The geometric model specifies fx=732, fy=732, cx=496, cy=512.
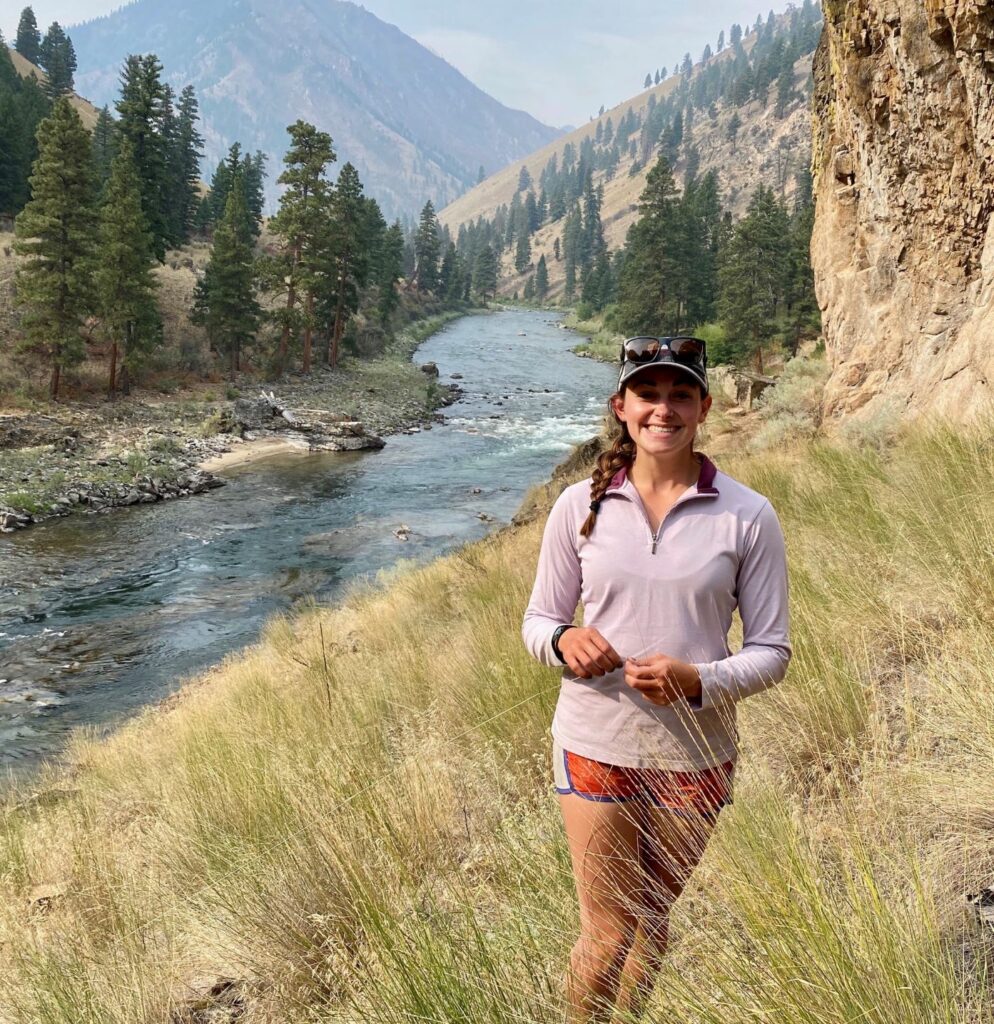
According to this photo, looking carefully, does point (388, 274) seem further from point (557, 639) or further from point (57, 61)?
point (557, 639)

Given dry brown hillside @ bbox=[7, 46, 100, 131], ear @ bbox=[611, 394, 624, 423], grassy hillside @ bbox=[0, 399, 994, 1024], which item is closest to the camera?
grassy hillside @ bbox=[0, 399, 994, 1024]

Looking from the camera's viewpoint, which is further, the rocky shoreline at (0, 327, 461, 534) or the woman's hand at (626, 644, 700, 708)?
the rocky shoreline at (0, 327, 461, 534)

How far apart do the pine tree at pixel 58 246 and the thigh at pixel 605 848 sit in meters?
29.2

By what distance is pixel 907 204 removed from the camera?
10.7m

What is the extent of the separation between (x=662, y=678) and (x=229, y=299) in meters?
36.5

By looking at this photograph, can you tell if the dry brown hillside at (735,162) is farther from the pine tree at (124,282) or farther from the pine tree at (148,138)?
the pine tree at (124,282)

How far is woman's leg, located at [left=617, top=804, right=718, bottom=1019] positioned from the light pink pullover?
0.14m

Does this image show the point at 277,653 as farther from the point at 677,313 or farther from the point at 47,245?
the point at 677,313

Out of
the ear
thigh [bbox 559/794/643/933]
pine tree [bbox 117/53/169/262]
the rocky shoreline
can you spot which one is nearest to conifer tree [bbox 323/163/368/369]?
the rocky shoreline

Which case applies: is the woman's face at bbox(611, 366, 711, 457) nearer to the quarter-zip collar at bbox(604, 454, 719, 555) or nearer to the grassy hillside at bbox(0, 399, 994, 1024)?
the quarter-zip collar at bbox(604, 454, 719, 555)

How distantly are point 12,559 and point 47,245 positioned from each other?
1664cm

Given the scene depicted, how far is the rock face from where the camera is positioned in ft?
28.5

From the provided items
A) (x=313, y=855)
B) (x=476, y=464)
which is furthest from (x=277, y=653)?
(x=476, y=464)

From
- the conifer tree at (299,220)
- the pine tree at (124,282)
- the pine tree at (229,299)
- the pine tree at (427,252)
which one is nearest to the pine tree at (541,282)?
Answer: the pine tree at (427,252)
